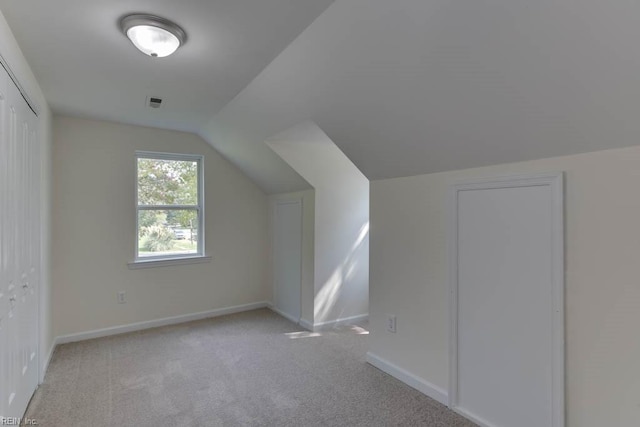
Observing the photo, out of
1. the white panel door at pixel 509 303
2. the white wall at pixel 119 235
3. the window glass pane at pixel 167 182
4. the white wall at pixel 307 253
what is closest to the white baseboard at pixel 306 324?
the white wall at pixel 307 253

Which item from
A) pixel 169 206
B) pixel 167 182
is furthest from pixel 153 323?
pixel 167 182

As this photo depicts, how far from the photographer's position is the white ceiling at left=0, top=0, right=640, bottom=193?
1.33 meters

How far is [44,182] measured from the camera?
2.99 meters

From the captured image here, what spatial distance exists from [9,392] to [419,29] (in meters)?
2.84

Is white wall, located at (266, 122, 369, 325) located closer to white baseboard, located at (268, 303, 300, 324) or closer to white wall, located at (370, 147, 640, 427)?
white baseboard, located at (268, 303, 300, 324)

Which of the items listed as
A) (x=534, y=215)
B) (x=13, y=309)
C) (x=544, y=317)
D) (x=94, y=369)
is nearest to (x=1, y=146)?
(x=13, y=309)

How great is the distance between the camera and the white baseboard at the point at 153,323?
358 cm

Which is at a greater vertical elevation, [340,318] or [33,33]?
[33,33]

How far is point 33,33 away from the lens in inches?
77.0

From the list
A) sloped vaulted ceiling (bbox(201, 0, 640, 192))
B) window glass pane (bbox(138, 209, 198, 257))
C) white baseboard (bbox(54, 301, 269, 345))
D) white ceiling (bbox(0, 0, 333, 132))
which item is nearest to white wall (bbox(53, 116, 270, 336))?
white baseboard (bbox(54, 301, 269, 345))

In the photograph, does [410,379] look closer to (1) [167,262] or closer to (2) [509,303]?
(2) [509,303]

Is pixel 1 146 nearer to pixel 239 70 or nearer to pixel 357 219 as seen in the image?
pixel 239 70

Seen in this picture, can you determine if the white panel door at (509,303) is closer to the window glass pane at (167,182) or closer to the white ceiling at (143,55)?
the white ceiling at (143,55)

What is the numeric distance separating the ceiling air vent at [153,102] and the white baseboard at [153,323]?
96.0 inches
